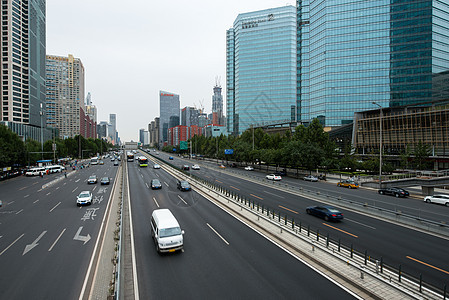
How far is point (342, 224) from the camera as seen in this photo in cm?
2130

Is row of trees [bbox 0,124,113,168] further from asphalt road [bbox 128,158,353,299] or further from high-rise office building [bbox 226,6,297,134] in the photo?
high-rise office building [bbox 226,6,297,134]

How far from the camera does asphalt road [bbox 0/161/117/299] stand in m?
11.4

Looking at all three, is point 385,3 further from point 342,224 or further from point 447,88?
point 342,224

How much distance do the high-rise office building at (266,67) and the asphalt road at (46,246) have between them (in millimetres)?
115968

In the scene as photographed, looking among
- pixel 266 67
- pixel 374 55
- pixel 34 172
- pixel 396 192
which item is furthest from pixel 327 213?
pixel 266 67

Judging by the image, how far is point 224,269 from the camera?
13.0 metres

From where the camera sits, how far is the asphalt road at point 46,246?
450 inches

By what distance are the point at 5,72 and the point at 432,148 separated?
171494 millimetres

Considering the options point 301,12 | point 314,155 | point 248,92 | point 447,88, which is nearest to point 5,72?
point 248,92

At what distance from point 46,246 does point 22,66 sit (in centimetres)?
14551

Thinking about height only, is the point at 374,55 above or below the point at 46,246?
above

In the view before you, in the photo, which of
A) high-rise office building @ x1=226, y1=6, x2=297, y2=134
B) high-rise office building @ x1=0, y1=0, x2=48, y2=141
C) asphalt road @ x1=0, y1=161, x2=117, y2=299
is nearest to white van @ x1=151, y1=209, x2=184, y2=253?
asphalt road @ x1=0, y1=161, x2=117, y2=299

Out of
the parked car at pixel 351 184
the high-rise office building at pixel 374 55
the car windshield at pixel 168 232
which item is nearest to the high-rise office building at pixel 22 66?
the car windshield at pixel 168 232

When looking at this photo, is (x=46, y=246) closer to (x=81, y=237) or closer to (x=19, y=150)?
(x=81, y=237)
